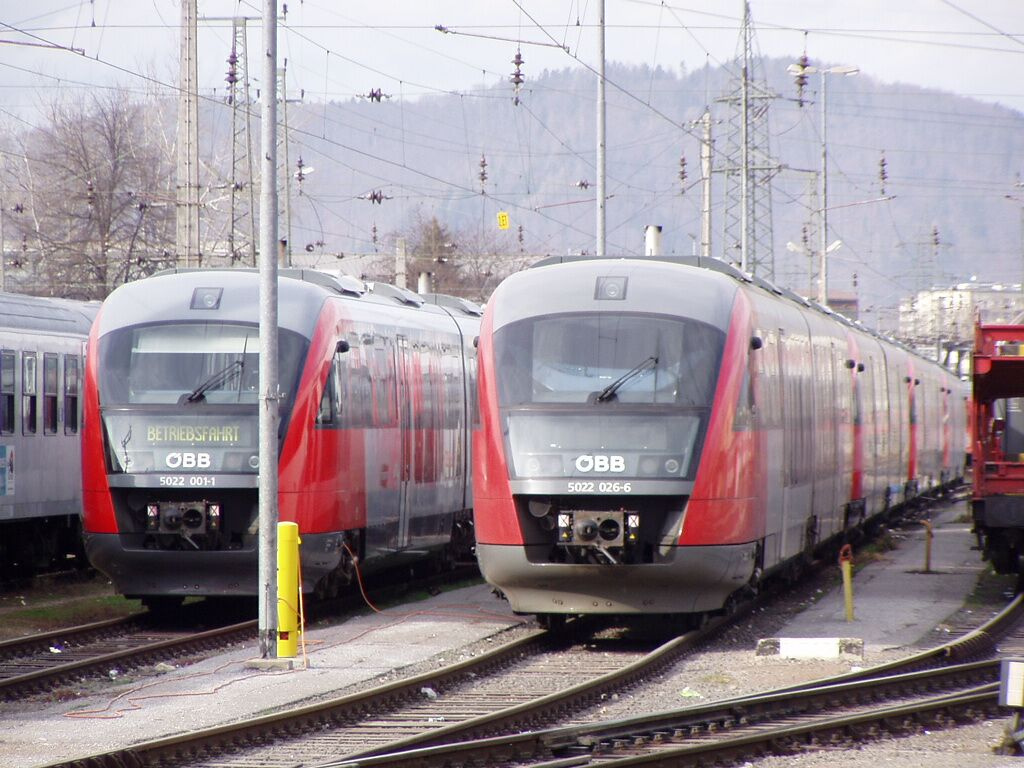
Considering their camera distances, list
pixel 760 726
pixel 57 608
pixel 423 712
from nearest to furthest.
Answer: pixel 760 726 → pixel 423 712 → pixel 57 608

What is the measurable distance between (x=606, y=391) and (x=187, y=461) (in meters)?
4.37

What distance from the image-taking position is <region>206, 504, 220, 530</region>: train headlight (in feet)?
53.8

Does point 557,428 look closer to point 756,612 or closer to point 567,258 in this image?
point 567,258

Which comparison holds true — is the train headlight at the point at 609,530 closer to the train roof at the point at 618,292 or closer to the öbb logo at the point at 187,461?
the train roof at the point at 618,292

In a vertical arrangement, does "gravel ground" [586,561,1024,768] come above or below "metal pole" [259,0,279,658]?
below

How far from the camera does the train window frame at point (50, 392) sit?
2205cm

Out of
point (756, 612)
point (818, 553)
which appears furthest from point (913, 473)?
point (756, 612)

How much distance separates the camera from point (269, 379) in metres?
14.8

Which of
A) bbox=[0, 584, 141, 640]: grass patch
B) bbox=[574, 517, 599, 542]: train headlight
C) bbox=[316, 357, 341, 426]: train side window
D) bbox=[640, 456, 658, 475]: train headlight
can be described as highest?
bbox=[316, 357, 341, 426]: train side window

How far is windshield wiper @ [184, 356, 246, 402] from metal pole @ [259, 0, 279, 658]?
1777mm

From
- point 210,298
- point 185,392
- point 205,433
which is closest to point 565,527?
point 205,433

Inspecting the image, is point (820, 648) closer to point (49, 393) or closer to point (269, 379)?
point (269, 379)

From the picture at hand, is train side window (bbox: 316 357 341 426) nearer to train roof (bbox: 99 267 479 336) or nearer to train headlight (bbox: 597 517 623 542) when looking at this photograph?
train roof (bbox: 99 267 479 336)

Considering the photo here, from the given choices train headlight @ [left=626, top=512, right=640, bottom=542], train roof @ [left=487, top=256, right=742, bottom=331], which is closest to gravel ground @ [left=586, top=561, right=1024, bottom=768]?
train headlight @ [left=626, top=512, right=640, bottom=542]
